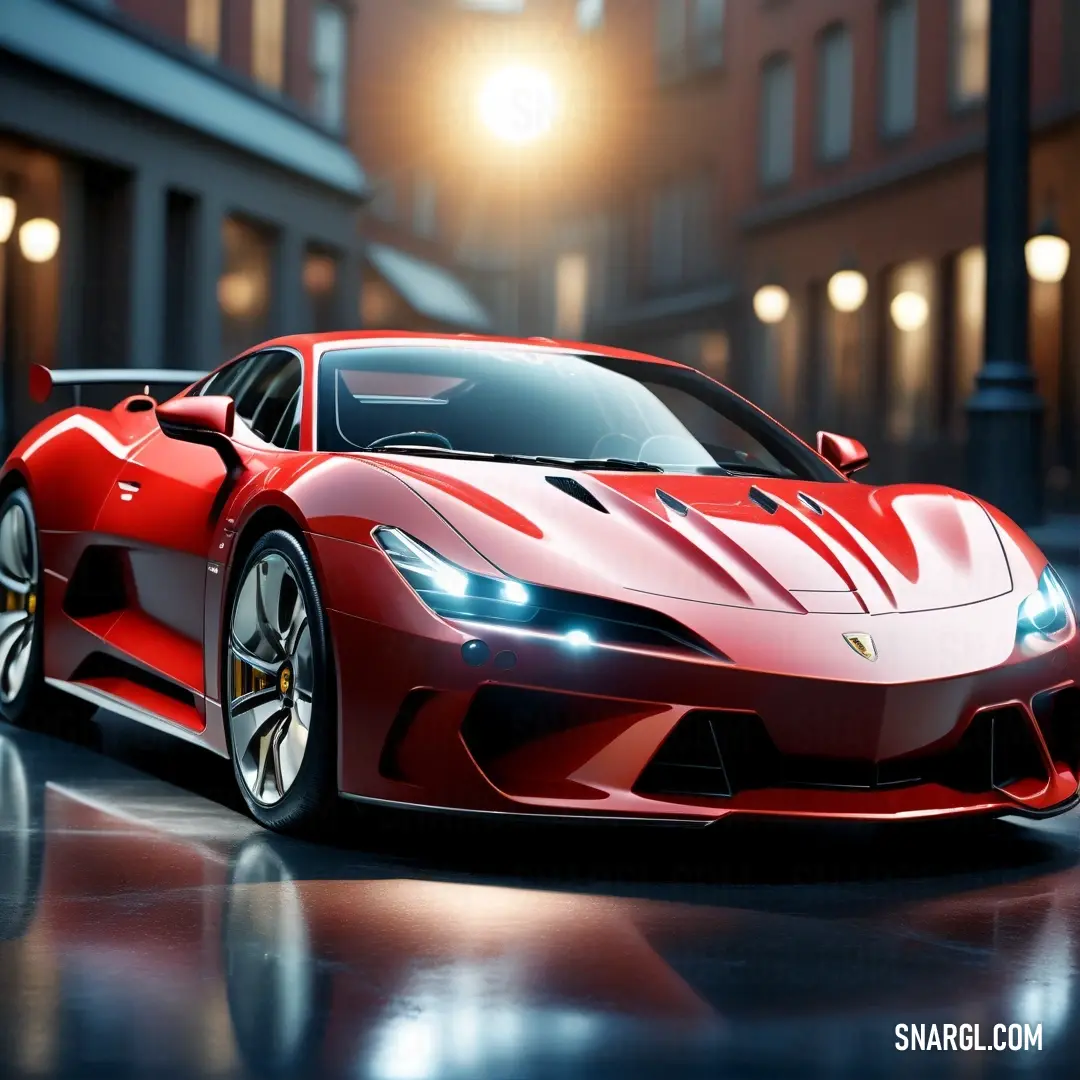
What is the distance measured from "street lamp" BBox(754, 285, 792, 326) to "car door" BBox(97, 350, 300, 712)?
94.2 feet

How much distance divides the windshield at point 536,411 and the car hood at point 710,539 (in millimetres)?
368

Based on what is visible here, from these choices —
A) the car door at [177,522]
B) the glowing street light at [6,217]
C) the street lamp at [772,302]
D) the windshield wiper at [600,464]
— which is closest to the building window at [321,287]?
the street lamp at [772,302]

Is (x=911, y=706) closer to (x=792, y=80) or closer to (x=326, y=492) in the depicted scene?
(x=326, y=492)

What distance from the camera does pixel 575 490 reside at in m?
5.07

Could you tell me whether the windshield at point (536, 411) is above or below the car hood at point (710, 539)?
above

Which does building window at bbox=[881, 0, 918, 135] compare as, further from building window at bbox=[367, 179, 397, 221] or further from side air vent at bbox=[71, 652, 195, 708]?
side air vent at bbox=[71, 652, 195, 708]

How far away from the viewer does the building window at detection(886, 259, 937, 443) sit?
1181 inches

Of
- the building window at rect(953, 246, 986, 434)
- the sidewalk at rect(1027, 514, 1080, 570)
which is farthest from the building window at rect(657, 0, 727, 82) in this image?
the sidewalk at rect(1027, 514, 1080, 570)

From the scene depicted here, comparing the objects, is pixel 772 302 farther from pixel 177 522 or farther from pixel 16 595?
pixel 177 522

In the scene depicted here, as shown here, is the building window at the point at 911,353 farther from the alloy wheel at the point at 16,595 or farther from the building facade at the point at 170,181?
the alloy wheel at the point at 16,595

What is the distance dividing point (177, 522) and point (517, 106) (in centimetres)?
4318

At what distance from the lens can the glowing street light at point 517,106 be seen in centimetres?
4784

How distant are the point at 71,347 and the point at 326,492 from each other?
61.3 feet

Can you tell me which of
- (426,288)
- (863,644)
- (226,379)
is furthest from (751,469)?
(426,288)
